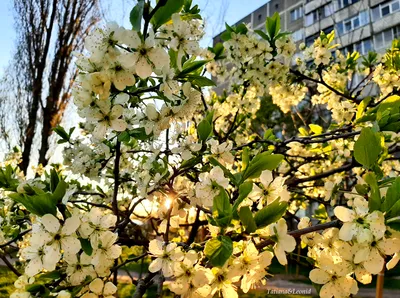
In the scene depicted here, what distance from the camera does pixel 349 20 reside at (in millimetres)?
15758

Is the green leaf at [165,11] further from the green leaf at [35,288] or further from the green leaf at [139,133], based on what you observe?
the green leaf at [35,288]

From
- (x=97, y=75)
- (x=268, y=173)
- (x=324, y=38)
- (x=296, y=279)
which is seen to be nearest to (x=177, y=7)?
(x=97, y=75)

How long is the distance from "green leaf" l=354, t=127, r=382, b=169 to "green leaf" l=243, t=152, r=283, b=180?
157 millimetres

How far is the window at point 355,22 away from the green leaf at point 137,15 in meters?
16.2

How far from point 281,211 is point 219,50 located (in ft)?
5.02

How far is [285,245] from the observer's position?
2.22 ft

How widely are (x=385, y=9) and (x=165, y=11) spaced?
17.1 m

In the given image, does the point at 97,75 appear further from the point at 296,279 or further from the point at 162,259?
the point at 296,279

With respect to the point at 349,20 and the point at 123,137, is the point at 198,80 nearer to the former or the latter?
the point at 123,137

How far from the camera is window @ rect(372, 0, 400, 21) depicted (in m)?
14.7

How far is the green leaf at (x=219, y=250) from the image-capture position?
605mm

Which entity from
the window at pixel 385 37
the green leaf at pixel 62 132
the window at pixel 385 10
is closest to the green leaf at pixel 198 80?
the green leaf at pixel 62 132

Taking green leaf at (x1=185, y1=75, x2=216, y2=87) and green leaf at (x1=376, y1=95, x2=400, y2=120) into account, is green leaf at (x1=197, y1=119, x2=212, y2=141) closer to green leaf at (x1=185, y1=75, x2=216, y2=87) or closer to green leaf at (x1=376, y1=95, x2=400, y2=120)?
green leaf at (x1=185, y1=75, x2=216, y2=87)

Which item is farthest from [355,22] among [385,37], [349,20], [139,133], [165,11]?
[165,11]
